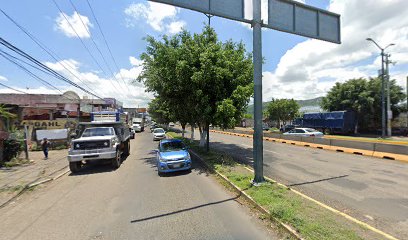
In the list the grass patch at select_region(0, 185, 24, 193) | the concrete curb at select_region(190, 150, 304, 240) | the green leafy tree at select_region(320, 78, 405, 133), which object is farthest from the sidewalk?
the green leafy tree at select_region(320, 78, 405, 133)

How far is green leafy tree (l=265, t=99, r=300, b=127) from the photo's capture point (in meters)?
60.1

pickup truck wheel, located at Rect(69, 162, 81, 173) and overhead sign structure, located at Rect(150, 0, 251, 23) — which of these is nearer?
overhead sign structure, located at Rect(150, 0, 251, 23)

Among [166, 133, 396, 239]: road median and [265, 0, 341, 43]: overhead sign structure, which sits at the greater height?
[265, 0, 341, 43]: overhead sign structure

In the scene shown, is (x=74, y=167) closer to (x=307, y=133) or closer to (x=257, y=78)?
(x=257, y=78)

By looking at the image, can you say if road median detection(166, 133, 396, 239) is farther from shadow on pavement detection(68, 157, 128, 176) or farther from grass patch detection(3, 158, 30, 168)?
grass patch detection(3, 158, 30, 168)

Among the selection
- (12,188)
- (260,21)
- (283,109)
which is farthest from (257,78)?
(283,109)

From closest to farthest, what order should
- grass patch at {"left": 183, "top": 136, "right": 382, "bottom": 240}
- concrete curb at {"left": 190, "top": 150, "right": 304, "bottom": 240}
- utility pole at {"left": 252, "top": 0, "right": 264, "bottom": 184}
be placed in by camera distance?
grass patch at {"left": 183, "top": 136, "right": 382, "bottom": 240}
concrete curb at {"left": 190, "top": 150, "right": 304, "bottom": 240}
utility pole at {"left": 252, "top": 0, "right": 264, "bottom": 184}

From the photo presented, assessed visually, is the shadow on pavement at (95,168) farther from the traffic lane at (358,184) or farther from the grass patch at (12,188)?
the traffic lane at (358,184)

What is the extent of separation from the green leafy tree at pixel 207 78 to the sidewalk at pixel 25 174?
25.3 feet

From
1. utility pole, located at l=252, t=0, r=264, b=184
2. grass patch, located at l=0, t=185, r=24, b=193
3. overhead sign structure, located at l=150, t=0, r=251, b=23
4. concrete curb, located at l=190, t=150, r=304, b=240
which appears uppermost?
overhead sign structure, located at l=150, t=0, r=251, b=23

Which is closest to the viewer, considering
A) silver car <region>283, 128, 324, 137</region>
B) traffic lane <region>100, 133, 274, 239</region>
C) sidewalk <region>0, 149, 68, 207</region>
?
traffic lane <region>100, 133, 274, 239</region>

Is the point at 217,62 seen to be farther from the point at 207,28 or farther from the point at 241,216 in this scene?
the point at 241,216

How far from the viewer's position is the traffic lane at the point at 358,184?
6098mm

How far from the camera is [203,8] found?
7500 mm
